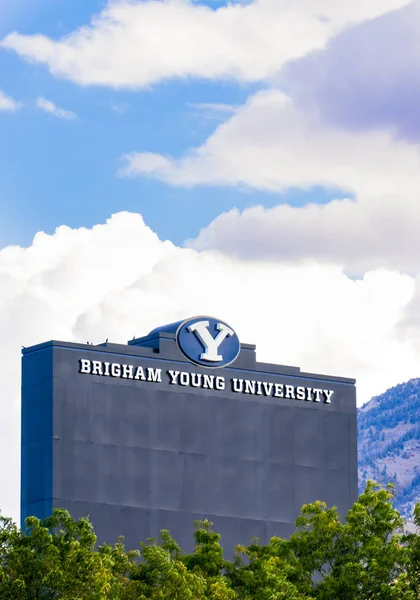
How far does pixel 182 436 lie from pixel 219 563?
8.18m

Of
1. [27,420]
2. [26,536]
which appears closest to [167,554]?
[26,536]

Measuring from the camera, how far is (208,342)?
78188 mm

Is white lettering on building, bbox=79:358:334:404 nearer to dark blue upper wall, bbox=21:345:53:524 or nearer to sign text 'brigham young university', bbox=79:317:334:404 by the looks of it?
sign text 'brigham young university', bbox=79:317:334:404

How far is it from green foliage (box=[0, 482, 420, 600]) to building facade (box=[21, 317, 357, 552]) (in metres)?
2.15

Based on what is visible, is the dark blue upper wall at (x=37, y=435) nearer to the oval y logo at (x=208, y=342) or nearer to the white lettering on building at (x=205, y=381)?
the white lettering on building at (x=205, y=381)

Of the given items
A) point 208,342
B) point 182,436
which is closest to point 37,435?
point 182,436

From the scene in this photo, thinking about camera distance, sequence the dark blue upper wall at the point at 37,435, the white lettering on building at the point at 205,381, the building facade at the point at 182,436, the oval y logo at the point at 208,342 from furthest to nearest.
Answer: the oval y logo at the point at 208,342, the white lettering on building at the point at 205,381, the building facade at the point at 182,436, the dark blue upper wall at the point at 37,435

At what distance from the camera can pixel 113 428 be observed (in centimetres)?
7425

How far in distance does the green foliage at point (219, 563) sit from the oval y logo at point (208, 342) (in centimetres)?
809

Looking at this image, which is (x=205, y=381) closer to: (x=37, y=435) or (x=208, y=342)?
(x=208, y=342)

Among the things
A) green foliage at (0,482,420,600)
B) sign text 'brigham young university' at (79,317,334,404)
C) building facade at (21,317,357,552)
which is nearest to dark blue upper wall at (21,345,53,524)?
building facade at (21,317,357,552)

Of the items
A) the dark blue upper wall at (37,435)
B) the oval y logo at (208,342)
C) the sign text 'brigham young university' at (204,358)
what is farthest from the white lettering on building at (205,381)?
the dark blue upper wall at (37,435)

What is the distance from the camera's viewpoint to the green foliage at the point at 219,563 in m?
63.1

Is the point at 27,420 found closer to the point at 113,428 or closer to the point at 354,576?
the point at 113,428
